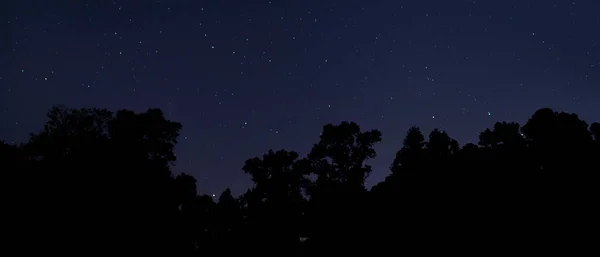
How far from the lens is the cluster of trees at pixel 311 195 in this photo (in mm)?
18703

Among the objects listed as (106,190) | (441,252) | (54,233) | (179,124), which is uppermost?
(179,124)

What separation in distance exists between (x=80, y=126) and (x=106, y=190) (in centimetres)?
2215

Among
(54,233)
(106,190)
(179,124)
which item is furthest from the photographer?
(179,124)

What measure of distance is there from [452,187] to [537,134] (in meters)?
13.1

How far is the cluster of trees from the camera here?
18.7 m

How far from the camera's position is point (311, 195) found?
39625 mm

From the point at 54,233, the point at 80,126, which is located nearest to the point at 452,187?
the point at 54,233

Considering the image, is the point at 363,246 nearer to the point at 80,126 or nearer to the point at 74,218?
the point at 74,218

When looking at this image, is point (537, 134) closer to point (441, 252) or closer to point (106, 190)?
point (441, 252)

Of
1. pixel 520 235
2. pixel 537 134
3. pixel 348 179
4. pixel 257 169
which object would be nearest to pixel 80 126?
pixel 257 169

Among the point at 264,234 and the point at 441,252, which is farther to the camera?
the point at 264,234

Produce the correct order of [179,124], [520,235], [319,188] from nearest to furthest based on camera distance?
[520,235]
[179,124]
[319,188]

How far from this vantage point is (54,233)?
17.3 metres

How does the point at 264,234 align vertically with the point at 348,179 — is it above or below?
below
